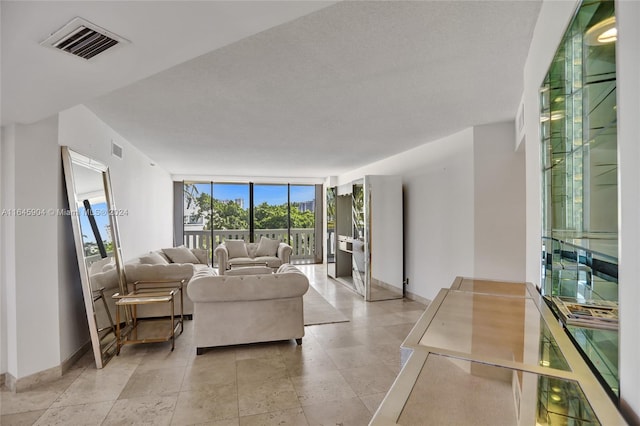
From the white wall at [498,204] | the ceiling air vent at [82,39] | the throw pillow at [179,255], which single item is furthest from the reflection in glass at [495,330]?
the throw pillow at [179,255]

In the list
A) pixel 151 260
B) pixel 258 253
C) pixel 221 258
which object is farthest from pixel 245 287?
pixel 258 253

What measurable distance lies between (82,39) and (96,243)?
2.37 meters

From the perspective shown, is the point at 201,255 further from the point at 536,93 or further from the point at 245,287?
the point at 536,93

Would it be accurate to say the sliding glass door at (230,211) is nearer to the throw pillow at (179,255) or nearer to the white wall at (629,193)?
the throw pillow at (179,255)

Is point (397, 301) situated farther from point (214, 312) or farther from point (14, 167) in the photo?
point (14, 167)

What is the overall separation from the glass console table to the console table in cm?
286

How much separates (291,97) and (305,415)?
2.59 metres

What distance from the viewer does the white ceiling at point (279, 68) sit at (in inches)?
51.9

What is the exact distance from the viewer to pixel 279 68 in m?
2.32

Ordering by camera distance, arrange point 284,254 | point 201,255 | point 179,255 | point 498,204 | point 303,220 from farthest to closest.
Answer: point 303,220, point 284,254, point 201,255, point 179,255, point 498,204

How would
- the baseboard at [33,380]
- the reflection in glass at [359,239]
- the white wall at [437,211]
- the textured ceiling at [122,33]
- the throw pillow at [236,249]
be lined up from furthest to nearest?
1. the throw pillow at [236,249]
2. the reflection in glass at [359,239]
3. the white wall at [437,211]
4. the baseboard at [33,380]
5. the textured ceiling at [122,33]

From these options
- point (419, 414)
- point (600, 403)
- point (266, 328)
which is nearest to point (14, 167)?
point (266, 328)

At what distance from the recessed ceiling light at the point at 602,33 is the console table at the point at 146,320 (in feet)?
11.6

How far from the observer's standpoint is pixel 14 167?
7.86ft
